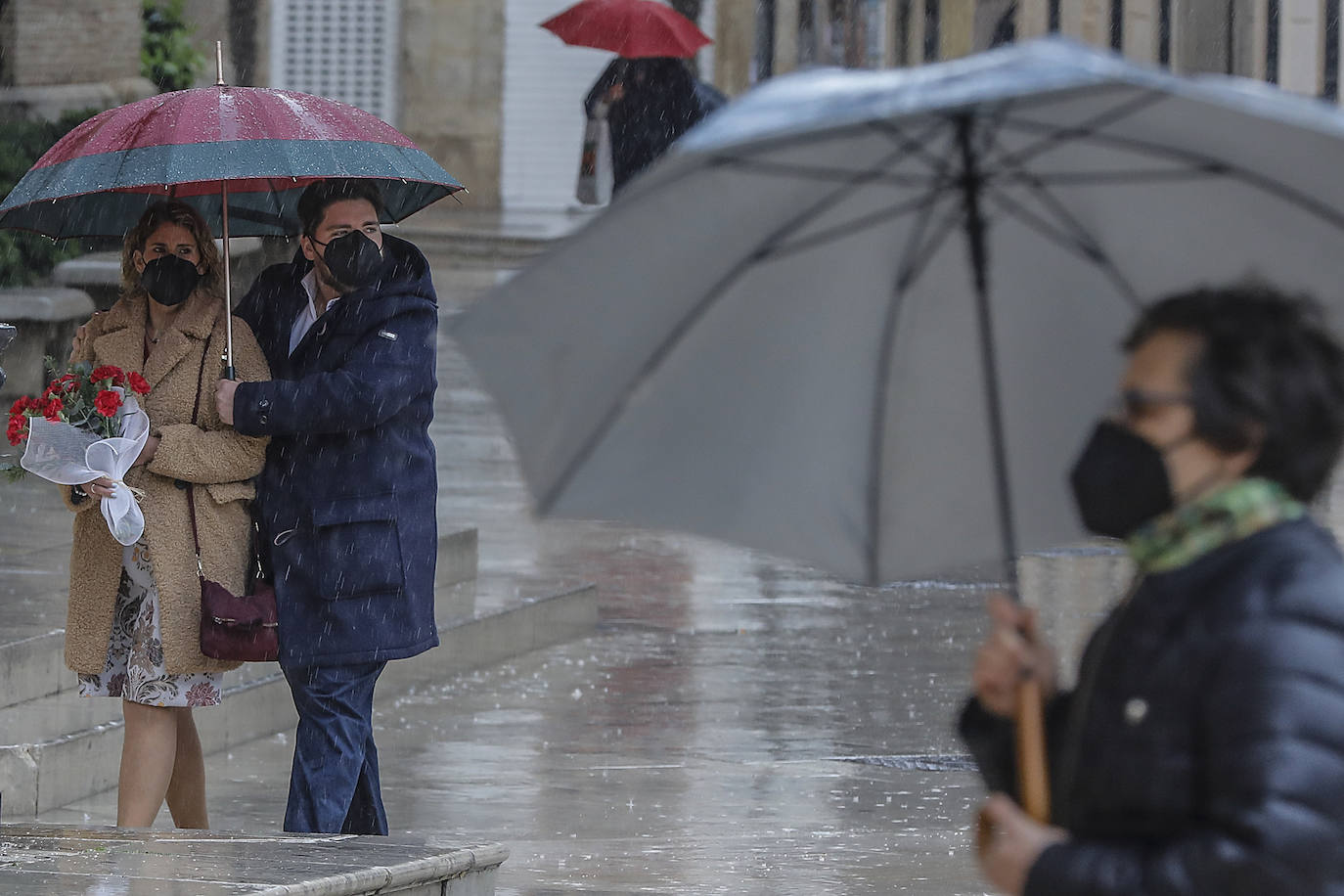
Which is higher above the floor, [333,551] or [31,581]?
[333,551]

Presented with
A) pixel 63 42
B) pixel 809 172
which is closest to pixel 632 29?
pixel 63 42

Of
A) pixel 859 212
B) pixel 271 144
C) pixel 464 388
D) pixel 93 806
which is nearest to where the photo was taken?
pixel 859 212

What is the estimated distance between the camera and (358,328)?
5324mm

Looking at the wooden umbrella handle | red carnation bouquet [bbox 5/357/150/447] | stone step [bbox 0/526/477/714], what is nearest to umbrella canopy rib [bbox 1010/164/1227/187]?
the wooden umbrella handle

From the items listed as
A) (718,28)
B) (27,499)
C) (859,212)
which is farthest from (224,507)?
(718,28)

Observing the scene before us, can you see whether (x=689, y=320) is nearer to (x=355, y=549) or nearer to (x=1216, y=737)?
(x=1216, y=737)

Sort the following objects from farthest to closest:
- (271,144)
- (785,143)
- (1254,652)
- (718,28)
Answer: (718,28), (271,144), (785,143), (1254,652)

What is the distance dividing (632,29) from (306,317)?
7365 millimetres

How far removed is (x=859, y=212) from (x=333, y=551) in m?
2.76

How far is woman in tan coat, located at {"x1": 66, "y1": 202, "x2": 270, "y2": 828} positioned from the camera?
533cm

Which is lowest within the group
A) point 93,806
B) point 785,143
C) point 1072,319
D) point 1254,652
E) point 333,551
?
point 93,806

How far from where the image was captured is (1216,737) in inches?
88.4

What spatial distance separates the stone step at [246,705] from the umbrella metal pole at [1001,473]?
158 inches

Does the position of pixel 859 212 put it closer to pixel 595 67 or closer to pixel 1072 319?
pixel 1072 319
